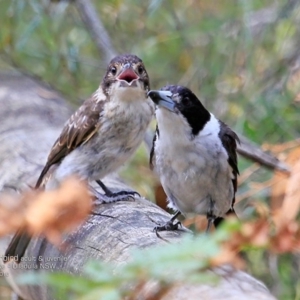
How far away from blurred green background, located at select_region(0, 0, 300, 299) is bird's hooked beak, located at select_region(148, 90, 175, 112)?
2.91 ft

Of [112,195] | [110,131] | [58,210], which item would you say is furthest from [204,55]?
[58,210]

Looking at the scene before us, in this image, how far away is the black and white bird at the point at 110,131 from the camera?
125 inches

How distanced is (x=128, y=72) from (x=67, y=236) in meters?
0.98

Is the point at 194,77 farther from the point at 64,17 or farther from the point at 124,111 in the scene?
the point at 124,111

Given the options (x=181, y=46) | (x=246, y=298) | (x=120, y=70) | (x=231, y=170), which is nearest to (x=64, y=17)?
(x=181, y=46)

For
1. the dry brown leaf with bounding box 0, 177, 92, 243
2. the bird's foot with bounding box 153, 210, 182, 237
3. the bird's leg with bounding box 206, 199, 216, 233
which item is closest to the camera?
the dry brown leaf with bounding box 0, 177, 92, 243

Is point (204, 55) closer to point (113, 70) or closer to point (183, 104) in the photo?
point (113, 70)

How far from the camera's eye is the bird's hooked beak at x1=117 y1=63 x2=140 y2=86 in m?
3.17

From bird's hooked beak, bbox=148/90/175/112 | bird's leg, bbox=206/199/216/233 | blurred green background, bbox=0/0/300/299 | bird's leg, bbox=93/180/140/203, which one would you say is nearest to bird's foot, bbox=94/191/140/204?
bird's leg, bbox=93/180/140/203

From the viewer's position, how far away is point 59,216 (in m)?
1.10

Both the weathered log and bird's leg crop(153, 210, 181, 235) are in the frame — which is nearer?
the weathered log

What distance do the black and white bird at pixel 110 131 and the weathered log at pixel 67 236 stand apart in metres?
0.11

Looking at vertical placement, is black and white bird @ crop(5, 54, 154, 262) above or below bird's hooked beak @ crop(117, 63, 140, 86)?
below

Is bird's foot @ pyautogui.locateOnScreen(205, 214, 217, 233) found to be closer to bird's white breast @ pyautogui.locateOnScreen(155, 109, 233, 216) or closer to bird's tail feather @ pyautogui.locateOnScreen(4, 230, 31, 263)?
bird's white breast @ pyautogui.locateOnScreen(155, 109, 233, 216)
